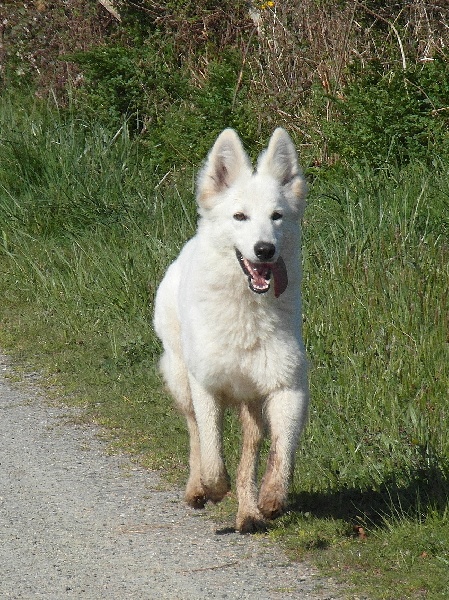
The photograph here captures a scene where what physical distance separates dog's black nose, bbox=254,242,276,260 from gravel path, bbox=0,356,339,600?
129 centimetres

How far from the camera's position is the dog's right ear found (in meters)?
5.26

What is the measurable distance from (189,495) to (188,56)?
9158 millimetres

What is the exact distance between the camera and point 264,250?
4.86m

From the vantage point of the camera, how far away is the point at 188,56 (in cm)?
1365

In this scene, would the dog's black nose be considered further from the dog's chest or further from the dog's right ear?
the dog's right ear

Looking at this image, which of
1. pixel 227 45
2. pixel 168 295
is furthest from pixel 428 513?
pixel 227 45

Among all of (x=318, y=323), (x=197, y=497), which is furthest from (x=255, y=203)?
(x=318, y=323)

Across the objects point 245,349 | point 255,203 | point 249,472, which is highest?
point 255,203

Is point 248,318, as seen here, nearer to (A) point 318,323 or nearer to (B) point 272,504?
(B) point 272,504

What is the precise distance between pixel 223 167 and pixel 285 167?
306 mm

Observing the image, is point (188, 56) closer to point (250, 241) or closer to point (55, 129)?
point (55, 129)

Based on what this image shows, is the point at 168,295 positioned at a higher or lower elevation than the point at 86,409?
higher

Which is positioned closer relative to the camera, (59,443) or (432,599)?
(432,599)

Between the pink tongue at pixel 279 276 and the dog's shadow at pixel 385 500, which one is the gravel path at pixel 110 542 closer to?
the dog's shadow at pixel 385 500
